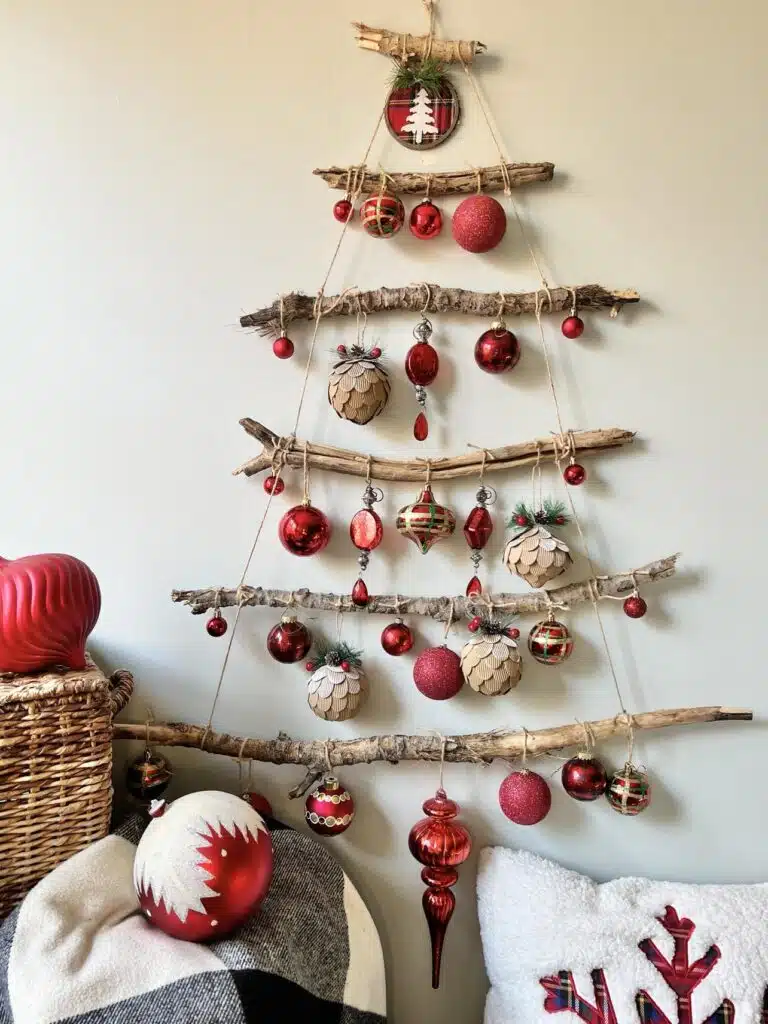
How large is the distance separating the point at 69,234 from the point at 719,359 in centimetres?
94

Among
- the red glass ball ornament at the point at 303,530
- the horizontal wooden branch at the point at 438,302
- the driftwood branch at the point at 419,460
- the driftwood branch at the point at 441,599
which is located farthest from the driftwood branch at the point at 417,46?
the driftwood branch at the point at 441,599

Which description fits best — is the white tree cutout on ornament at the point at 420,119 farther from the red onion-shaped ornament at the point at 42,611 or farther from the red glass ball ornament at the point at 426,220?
the red onion-shaped ornament at the point at 42,611

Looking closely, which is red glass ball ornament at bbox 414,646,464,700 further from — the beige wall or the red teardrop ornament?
the red teardrop ornament

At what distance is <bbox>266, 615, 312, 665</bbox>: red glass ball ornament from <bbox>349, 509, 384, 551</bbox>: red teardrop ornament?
144mm

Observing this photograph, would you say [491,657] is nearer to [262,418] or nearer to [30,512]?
[262,418]

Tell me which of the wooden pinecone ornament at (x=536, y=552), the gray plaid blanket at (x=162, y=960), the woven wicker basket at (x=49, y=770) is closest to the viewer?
the gray plaid blanket at (x=162, y=960)

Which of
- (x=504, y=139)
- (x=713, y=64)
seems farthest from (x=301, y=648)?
(x=713, y=64)

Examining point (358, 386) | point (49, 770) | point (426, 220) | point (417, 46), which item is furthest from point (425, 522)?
point (417, 46)

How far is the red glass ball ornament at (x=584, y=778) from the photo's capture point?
946 millimetres

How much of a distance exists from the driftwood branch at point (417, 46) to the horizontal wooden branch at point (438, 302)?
0.31 m

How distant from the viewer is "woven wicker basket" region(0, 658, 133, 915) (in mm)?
789

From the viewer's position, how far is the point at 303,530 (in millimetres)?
951

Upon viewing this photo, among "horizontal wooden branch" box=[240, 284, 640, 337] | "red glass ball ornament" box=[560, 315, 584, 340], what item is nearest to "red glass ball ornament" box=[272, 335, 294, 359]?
"horizontal wooden branch" box=[240, 284, 640, 337]

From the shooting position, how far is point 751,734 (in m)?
1.01
